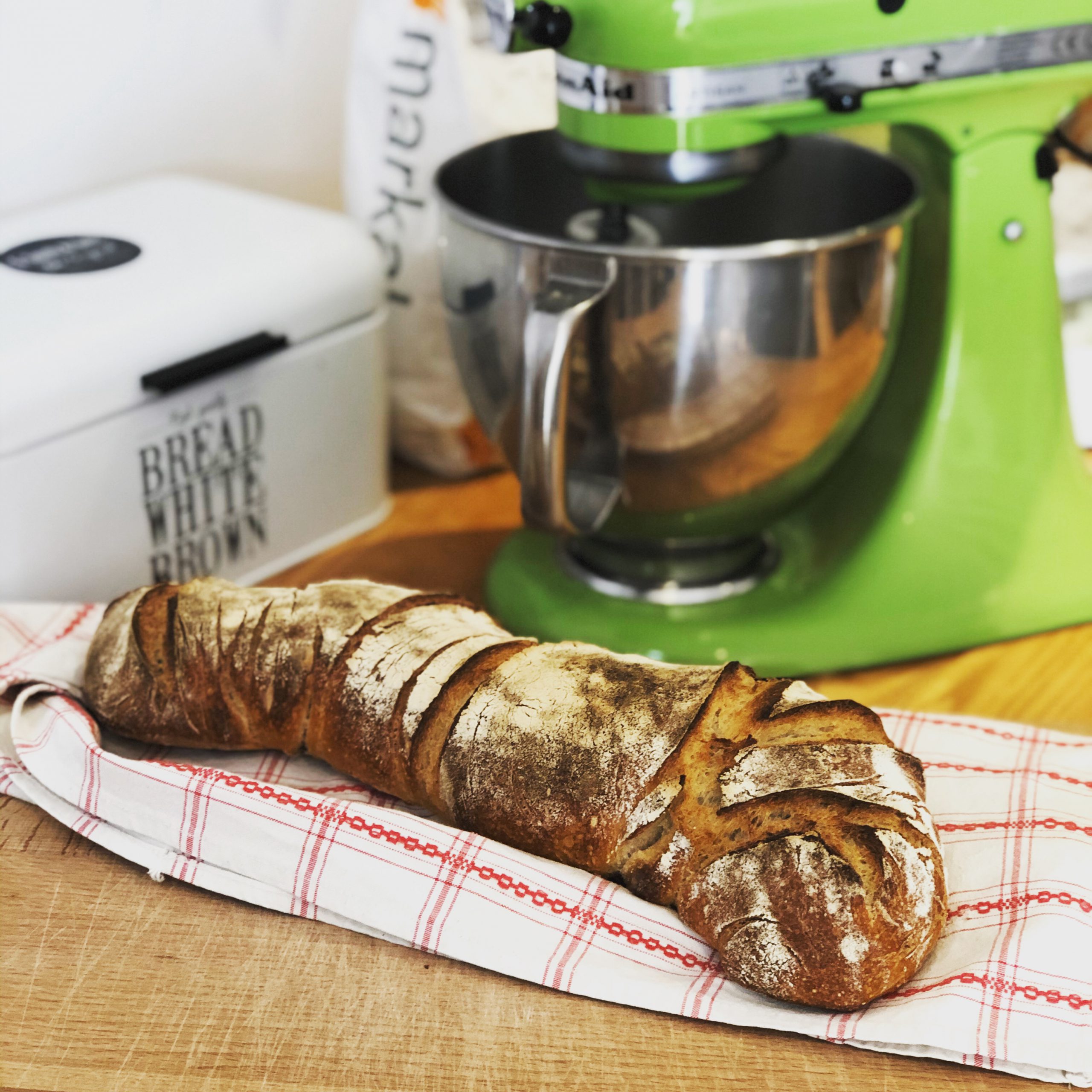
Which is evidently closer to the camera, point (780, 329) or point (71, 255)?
point (780, 329)

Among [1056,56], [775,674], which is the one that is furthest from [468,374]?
[1056,56]

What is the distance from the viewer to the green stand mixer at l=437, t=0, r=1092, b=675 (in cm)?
71

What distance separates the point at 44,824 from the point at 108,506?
0.75ft

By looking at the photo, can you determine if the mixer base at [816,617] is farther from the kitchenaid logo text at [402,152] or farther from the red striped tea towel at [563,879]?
the kitchenaid logo text at [402,152]

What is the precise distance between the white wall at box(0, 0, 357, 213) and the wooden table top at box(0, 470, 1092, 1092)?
0.58 m

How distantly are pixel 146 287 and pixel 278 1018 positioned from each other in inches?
18.0

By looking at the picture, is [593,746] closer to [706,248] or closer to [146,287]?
[706,248]

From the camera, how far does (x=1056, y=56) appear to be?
761mm

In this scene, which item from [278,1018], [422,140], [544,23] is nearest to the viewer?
[278,1018]

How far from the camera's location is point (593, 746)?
0.57m

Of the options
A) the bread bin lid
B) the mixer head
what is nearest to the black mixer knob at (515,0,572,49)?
the mixer head

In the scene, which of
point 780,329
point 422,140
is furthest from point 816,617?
point 422,140

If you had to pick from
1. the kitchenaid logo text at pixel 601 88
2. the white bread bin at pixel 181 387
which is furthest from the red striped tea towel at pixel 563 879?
the kitchenaid logo text at pixel 601 88

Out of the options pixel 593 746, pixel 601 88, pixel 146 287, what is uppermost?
pixel 601 88
